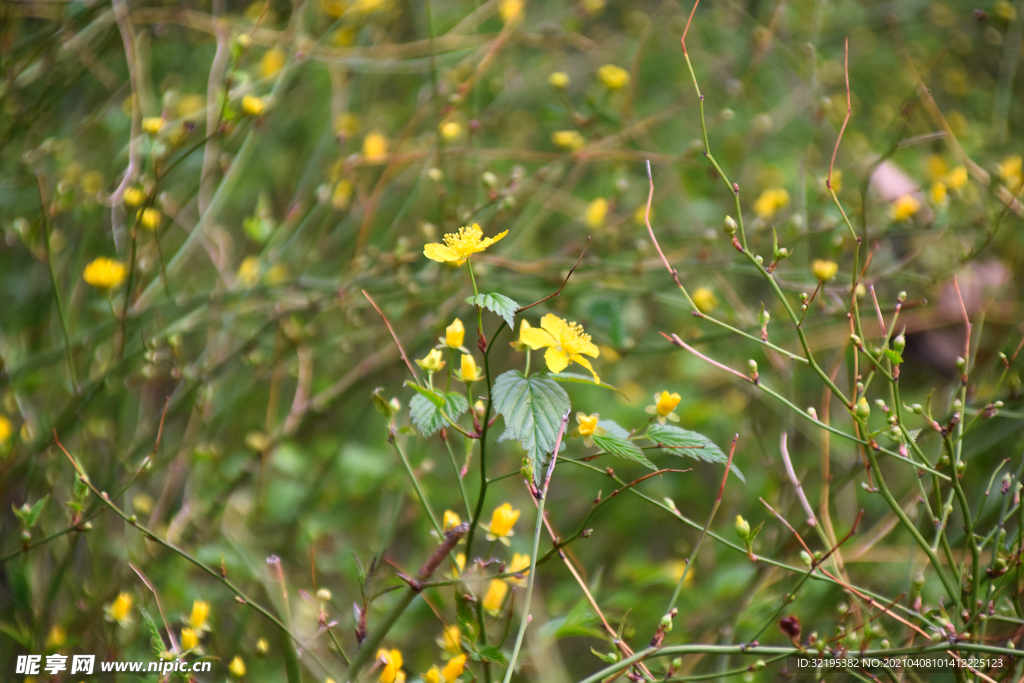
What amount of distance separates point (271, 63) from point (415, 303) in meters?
0.83

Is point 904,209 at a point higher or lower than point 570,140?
lower

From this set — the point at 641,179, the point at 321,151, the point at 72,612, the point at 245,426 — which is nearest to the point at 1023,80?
the point at 641,179

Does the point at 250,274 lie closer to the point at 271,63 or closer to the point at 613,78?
the point at 271,63

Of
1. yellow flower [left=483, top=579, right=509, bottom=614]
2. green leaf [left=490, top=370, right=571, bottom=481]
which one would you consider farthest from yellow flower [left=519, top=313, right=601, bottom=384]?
yellow flower [left=483, top=579, right=509, bottom=614]

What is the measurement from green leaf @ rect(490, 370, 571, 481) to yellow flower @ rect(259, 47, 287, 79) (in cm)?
141

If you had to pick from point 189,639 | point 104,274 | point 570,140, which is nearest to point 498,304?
point 189,639

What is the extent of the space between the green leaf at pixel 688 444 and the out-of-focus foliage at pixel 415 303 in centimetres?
32

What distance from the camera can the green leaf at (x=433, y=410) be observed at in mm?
751

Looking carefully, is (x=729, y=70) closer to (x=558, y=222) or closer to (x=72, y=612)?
(x=558, y=222)

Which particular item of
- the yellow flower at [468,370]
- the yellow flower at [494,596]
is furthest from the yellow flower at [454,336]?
the yellow flower at [494,596]

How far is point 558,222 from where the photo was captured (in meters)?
2.56

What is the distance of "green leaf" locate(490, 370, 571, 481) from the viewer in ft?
2.38

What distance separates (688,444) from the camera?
798 millimetres

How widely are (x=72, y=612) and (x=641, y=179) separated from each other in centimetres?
223
